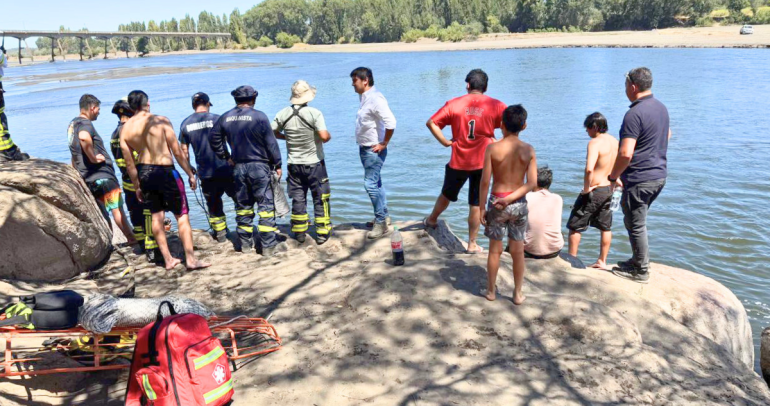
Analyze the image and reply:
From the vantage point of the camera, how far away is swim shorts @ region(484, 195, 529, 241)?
4291 mm

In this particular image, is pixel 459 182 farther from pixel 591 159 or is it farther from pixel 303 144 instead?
pixel 303 144

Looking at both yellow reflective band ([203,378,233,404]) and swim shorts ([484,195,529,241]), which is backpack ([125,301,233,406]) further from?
swim shorts ([484,195,529,241])

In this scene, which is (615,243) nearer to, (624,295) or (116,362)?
(624,295)

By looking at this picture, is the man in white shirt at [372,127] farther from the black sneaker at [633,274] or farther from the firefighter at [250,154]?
the black sneaker at [633,274]

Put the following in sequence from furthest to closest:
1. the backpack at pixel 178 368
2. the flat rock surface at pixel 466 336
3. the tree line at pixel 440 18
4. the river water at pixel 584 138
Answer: the tree line at pixel 440 18
the river water at pixel 584 138
the flat rock surface at pixel 466 336
the backpack at pixel 178 368

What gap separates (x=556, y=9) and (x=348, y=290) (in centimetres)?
9177

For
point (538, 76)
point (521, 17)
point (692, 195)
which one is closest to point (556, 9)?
point (521, 17)

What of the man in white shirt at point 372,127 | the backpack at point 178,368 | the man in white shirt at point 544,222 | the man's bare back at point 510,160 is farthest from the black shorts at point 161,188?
the man in white shirt at point 544,222

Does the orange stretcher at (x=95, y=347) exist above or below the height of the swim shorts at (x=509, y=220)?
below

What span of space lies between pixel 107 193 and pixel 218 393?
186 inches

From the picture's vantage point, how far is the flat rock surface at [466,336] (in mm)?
3496

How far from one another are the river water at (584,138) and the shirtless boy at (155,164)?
13.4ft

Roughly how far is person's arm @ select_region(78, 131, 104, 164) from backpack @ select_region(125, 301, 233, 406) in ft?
13.3

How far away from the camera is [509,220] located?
4.34 meters
